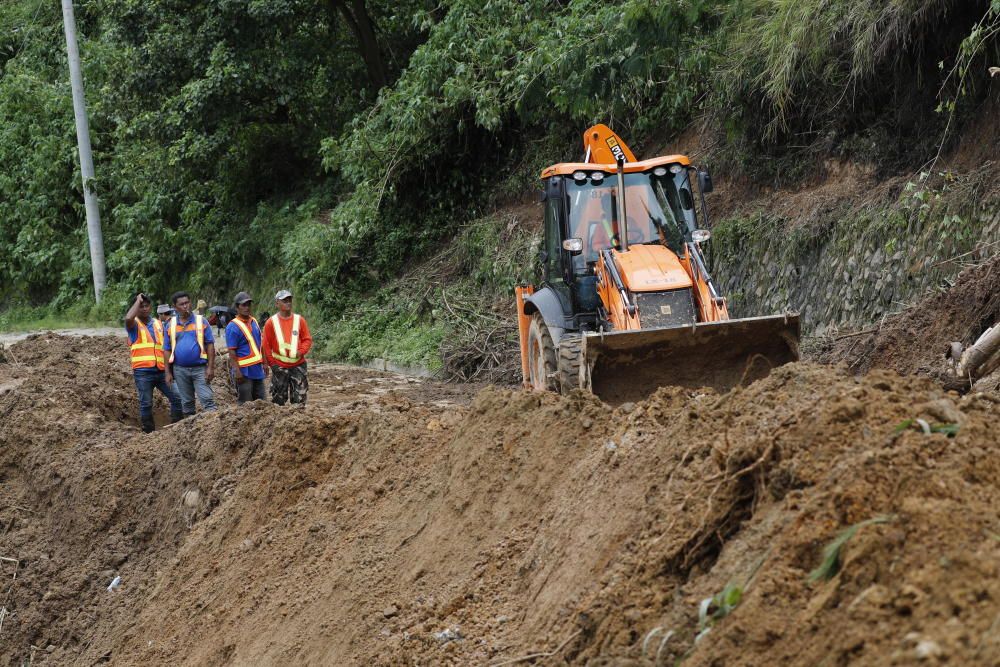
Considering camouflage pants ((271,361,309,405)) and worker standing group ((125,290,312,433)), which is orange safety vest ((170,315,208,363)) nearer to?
worker standing group ((125,290,312,433))

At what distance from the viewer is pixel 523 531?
19.0 ft

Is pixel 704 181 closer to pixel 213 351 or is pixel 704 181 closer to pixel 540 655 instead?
pixel 213 351

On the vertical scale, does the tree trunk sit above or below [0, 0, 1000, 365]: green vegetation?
above

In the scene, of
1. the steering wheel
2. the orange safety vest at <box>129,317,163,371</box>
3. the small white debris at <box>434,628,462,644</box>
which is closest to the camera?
the small white debris at <box>434,628,462,644</box>

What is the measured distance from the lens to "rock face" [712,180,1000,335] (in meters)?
10.7

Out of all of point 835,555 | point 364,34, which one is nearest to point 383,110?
point 364,34

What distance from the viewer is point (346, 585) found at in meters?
6.41

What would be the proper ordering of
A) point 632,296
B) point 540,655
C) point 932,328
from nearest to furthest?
1. point 540,655
2. point 632,296
3. point 932,328

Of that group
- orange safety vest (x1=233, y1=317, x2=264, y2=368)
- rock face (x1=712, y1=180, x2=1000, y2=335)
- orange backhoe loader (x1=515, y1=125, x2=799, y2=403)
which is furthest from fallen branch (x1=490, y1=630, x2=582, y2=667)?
orange safety vest (x1=233, y1=317, x2=264, y2=368)

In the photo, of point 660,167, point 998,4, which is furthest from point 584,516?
point 998,4

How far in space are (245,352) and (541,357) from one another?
3.25 metres

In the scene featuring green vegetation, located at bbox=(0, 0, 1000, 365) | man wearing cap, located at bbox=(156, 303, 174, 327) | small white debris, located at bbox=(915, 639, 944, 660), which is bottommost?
small white debris, located at bbox=(915, 639, 944, 660)

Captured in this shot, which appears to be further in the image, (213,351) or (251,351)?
(213,351)

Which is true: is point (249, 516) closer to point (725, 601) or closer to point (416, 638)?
point (416, 638)
